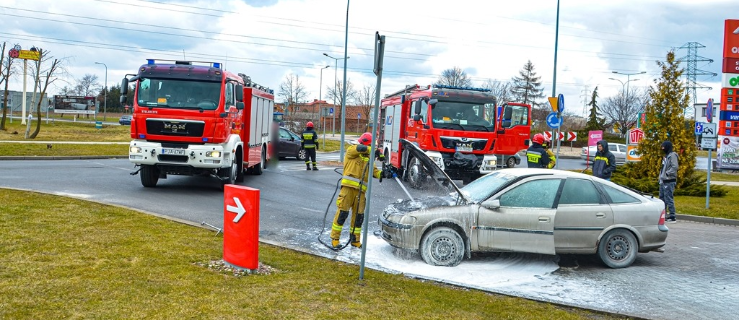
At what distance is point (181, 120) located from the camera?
13.6 metres

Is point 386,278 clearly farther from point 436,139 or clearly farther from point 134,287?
point 436,139

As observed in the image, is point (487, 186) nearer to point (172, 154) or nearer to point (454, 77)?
point (172, 154)

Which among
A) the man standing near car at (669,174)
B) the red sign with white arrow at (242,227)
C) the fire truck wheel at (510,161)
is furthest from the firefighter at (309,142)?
the red sign with white arrow at (242,227)

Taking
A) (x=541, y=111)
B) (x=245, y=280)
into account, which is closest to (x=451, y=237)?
(x=245, y=280)

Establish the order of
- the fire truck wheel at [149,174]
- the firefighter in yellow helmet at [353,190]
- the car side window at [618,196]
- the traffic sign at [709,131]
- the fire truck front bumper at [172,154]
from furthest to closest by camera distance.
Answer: the traffic sign at [709,131], the fire truck wheel at [149,174], the fire truck front bumper at [172,154], the firefighter in yellow helmet at [353,190], the car side window at [618,196]

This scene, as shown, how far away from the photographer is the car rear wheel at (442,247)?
7848mm

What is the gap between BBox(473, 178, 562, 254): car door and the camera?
7895 mm

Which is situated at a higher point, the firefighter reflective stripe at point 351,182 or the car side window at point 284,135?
the car side window at point 284,135

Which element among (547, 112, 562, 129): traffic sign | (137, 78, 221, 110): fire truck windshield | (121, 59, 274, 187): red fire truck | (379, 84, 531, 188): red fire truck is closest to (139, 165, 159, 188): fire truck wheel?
(121, 59, 274, 187): red fire truck

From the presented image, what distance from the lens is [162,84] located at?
1384 cm

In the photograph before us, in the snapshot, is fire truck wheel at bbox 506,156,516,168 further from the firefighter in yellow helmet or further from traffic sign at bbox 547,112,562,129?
the firefighter in yellow helmet

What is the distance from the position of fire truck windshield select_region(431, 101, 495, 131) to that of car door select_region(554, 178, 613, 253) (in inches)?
357

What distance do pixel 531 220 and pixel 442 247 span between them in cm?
119

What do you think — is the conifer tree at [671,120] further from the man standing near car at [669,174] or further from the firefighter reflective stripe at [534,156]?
the firefighter reflective stripe at [534,156]
